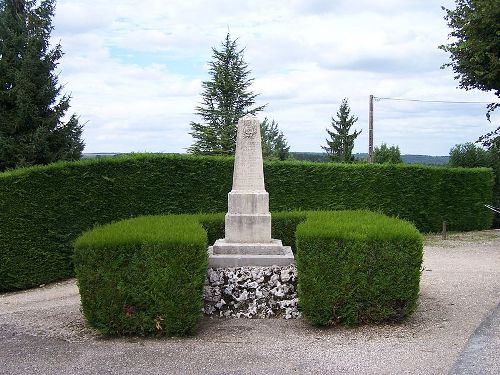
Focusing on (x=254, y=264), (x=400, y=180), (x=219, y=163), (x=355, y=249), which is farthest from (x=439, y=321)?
(x=400, y=180)

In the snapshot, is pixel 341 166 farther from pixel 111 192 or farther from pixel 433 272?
pixel 111 192

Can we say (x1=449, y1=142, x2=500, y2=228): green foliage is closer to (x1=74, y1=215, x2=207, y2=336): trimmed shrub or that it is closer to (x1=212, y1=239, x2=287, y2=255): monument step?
(x1=212, y1=239, x2=287, y2=255): monument step

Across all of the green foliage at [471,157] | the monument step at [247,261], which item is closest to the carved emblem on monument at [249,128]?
the monument step at [247,261]

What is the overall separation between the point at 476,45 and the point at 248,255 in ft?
35.3

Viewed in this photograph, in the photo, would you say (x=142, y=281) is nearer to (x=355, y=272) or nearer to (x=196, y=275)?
(x=196, y=275)

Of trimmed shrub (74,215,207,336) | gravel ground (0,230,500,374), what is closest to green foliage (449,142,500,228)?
gravel ground (0,230,500,374)

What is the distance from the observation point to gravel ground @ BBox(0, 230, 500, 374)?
5.59 meters

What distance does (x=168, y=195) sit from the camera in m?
13.6

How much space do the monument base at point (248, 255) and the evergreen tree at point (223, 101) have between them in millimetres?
20915

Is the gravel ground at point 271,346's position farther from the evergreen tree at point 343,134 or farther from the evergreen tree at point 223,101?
the evergreen tree at point 343,134

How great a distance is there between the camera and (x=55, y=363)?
18.9 ft

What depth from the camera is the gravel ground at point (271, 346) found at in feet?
18.3

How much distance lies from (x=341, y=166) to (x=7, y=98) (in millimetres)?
10342

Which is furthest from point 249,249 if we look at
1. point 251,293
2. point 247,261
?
point 251,293
